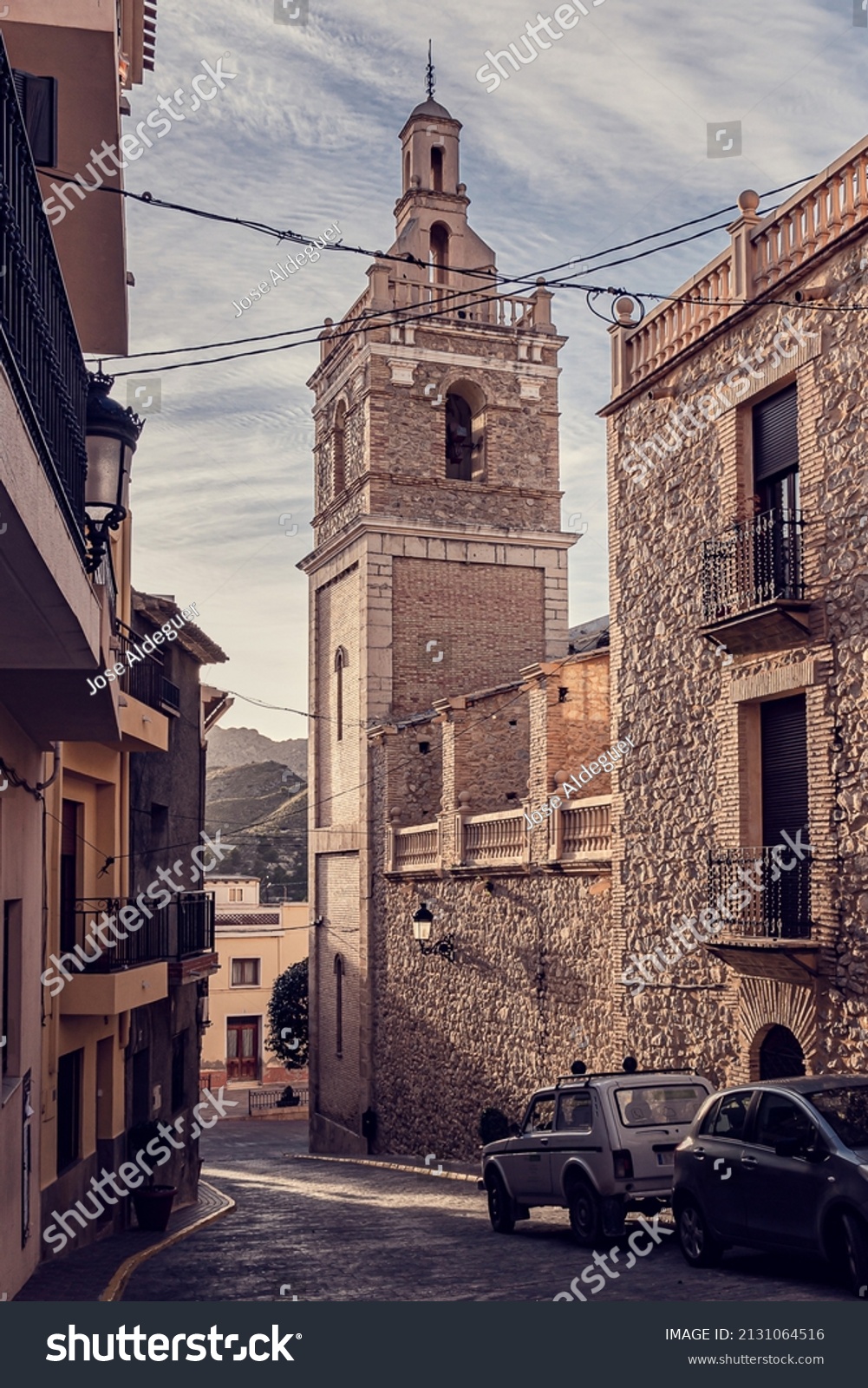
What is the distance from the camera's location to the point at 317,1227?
49.9ft

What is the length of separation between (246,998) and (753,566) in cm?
4161

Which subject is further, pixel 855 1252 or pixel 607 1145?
pixel 607 1145

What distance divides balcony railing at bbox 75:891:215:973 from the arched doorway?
7075 mm

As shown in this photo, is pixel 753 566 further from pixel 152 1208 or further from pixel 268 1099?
pixel 268 1099

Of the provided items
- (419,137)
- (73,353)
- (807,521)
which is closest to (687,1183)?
(807,521)

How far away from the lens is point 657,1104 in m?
12.7

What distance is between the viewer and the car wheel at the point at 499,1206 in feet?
46.9

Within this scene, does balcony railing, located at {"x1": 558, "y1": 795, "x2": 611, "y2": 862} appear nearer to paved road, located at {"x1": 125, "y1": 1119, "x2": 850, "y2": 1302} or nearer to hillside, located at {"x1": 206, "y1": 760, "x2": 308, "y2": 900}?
paved road, located at {"x1": 125, "y1": 1119, "x2": 850, "y2": 1302}

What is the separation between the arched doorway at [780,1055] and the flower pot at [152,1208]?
7161 mm

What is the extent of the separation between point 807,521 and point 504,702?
1121 cm

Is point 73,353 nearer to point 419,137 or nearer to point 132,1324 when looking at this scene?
point 132,1324

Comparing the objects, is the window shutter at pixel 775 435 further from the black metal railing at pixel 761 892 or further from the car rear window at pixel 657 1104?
the car rear window at pixel 657 1104

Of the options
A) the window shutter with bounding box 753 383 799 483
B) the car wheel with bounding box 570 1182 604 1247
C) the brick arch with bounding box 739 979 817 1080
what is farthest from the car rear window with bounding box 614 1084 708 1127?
the window shutter with bounding box 753 383 799 483

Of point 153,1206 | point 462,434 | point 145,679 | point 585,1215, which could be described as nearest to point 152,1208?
point 153,1206
